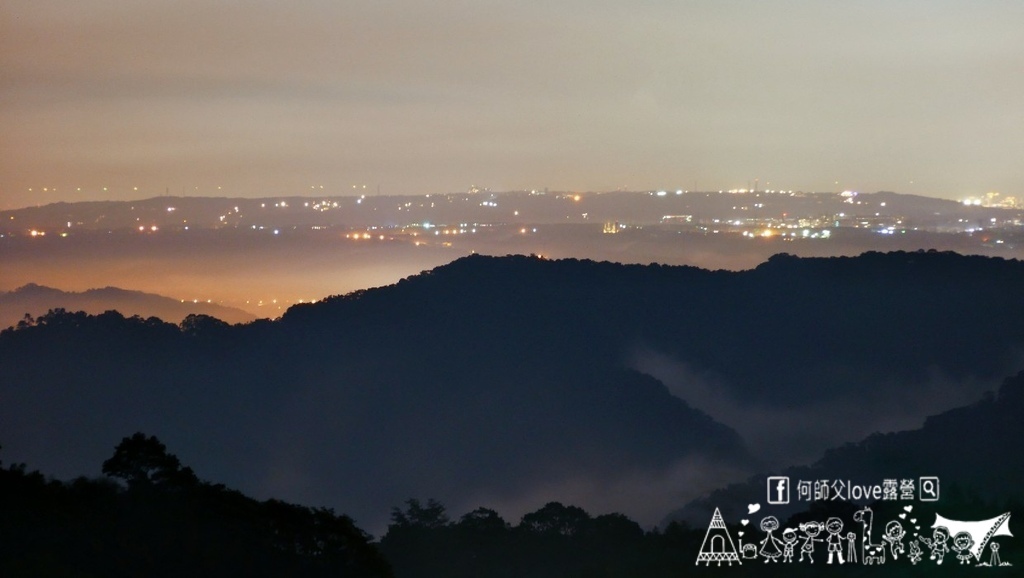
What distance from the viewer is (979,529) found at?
78.5 feet

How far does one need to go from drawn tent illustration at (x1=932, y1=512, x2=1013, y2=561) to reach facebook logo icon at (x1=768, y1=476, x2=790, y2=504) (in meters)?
6.72

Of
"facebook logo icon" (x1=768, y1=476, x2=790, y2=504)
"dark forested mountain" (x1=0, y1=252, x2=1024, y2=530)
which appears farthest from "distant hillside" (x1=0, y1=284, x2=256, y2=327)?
"facebook logo icon" (x1=768, y1=476, x2=790, y2=504)

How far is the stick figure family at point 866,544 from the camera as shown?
23516 millimetres

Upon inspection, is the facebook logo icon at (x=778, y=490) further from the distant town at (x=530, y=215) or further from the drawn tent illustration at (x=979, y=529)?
the distant town at (x=530, y=215)

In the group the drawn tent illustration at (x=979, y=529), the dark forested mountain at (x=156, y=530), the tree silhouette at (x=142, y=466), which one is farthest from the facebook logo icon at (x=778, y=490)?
the tree silhouette at (x=142, y=466)

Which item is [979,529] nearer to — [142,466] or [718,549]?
[718,549]

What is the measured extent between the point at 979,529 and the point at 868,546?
218 centimetres

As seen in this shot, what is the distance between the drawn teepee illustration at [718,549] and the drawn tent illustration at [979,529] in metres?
4.07

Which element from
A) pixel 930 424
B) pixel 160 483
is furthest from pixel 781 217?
pixel 160 483

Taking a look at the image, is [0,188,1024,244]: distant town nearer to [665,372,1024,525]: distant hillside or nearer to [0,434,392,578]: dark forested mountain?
[665,372,1024,525]: distant hillside

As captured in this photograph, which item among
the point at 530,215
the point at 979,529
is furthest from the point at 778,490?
the point at 530,215

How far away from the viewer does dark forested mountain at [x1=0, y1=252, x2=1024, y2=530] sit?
40188 mm

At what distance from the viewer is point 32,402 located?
47688 mm

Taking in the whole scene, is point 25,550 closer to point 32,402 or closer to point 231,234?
point 32,402
